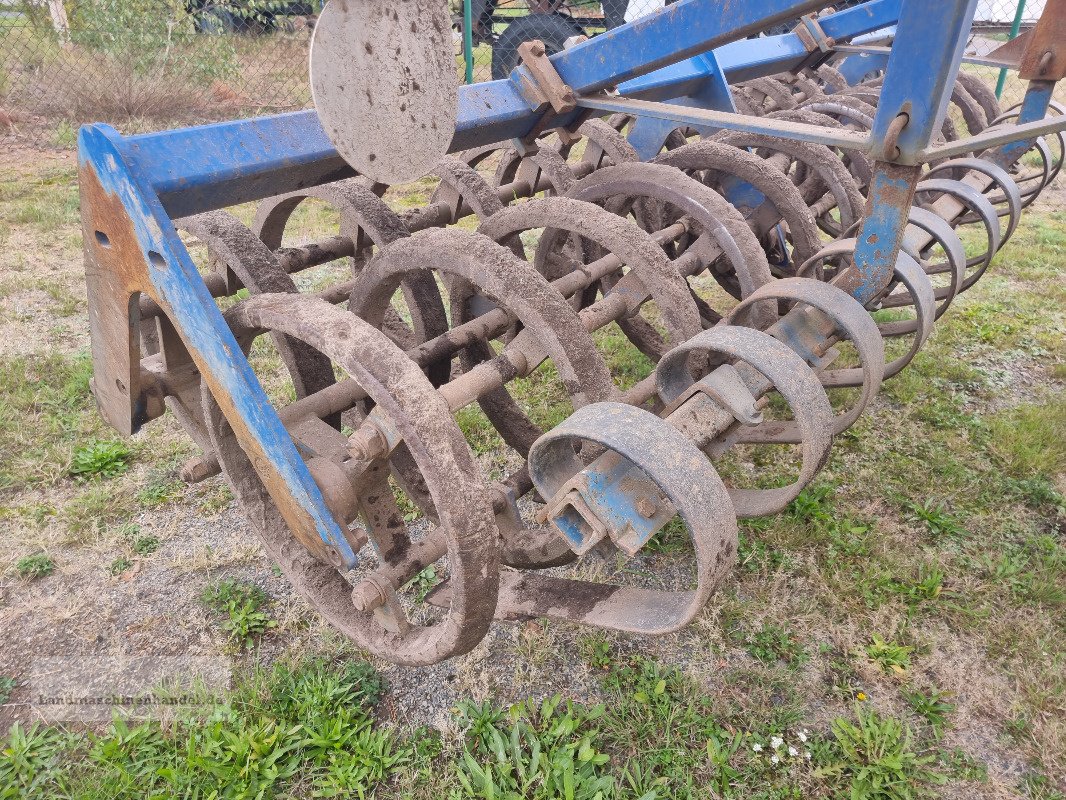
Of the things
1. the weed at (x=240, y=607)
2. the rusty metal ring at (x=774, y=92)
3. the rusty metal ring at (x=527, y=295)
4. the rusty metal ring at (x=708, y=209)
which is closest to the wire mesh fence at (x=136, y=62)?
the rusty metal ring at (x=774, y=92)

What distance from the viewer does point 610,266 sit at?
7.41 ft

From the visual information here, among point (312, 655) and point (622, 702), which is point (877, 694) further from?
point (312, 655)

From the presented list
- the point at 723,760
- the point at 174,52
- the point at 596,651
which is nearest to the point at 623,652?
the point at 596,651

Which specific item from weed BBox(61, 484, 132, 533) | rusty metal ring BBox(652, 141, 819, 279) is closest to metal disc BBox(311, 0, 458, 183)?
rusty metal ring BBox(652, 141, 819, 279)

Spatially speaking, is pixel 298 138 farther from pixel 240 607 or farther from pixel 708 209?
pixel 240 607

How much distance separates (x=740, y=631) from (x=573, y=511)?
109cm

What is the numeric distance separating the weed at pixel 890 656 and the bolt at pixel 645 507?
47.7 inches

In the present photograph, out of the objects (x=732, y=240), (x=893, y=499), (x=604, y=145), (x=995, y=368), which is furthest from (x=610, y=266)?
(x=995, y=368)

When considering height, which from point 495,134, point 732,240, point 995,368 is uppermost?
point 495,134

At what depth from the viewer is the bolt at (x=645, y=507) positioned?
136 cm

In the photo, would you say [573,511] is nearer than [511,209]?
Yes

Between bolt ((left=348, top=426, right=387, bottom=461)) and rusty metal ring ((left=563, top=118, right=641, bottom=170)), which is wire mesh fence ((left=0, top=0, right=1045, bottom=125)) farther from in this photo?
bolt ((left=348, top=426, right=387, bottom=461))

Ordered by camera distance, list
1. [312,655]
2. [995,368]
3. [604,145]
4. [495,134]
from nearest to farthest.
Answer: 1. [312,655]
2. [495,134]
3. [604,145]
4. [995,368]

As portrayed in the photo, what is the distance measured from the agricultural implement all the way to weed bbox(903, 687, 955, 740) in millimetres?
690
